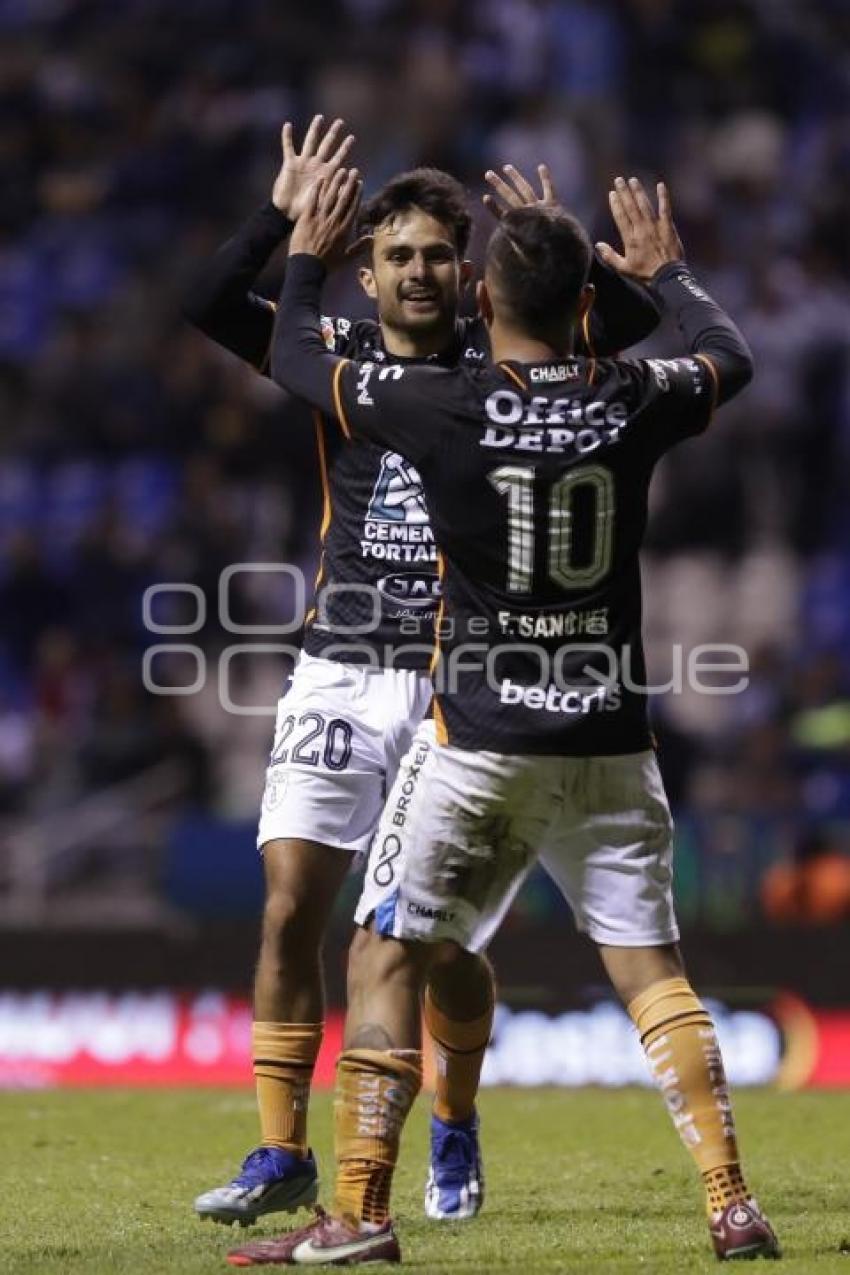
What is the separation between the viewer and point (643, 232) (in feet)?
20.0

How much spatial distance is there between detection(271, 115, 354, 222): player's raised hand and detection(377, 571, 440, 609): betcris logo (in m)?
1.11

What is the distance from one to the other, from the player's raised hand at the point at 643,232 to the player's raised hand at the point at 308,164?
2.45ft

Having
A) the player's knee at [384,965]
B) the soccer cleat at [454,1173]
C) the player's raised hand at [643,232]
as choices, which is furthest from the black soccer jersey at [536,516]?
the soccer cleat at [454,1173]

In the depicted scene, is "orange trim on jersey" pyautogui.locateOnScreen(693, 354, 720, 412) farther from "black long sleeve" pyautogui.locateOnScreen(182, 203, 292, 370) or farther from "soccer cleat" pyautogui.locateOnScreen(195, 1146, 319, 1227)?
"soccer cleat" pyautogui.locateOnScreen(195, 1146, 319, 1227)

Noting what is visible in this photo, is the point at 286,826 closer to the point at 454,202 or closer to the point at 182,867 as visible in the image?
the point at 454,202

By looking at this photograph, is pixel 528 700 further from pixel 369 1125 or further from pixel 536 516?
pixel 369 1125

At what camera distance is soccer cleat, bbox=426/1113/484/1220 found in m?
6.59

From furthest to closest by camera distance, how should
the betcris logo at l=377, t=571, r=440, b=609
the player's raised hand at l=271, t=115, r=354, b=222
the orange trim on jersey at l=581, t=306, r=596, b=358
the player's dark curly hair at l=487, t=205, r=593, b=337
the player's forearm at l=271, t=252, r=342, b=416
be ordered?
the betcris logo at l=377, t=571, r=440, b=609, the orange trim on jersey at l=581, t=306, r=596, b=358, the player's raised hand at l=271, t=115, r=354, b=222, the player's forearm at l=271, t=252, r=342, b=416, the player's dark curly hair at l=487, t=205, r=593, b=337

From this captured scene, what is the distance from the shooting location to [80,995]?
12164mm

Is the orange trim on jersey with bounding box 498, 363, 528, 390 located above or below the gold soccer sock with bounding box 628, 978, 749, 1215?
above

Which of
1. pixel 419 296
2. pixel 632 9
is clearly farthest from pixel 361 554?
pixel 632 9

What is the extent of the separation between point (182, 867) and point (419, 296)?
7253 mm

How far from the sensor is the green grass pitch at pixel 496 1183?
5.75 meters

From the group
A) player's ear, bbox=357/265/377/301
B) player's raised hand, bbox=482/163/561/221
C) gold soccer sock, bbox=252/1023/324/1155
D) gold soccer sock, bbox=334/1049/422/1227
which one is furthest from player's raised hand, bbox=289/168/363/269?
gold soccer sock, bbox=252/1023/324/1155
